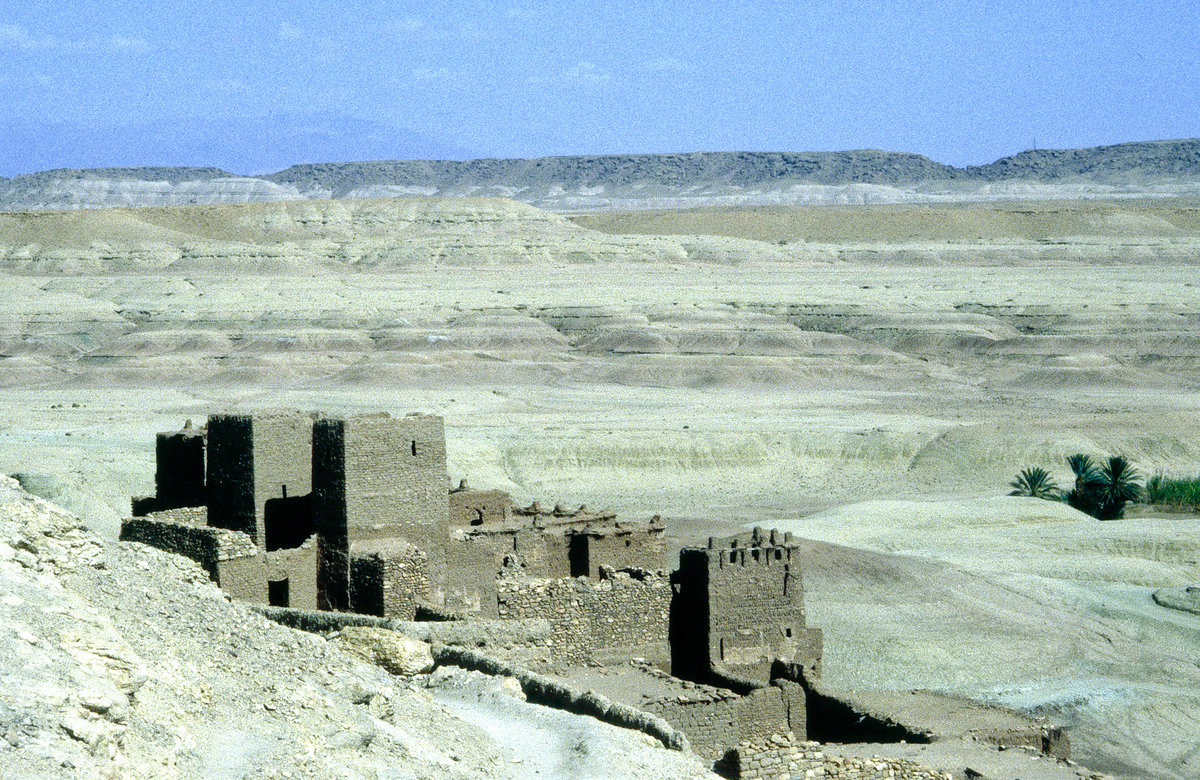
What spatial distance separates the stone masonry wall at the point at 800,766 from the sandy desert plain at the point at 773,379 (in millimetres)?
8806

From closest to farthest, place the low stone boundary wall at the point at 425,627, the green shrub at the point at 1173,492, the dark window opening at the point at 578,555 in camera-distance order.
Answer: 1. the low stone boundary wall at the point at 425,627
2. the dark window opening at the point at 578,555
3. the green shrub at the point at 1173,492

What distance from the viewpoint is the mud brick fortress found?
53.9ft

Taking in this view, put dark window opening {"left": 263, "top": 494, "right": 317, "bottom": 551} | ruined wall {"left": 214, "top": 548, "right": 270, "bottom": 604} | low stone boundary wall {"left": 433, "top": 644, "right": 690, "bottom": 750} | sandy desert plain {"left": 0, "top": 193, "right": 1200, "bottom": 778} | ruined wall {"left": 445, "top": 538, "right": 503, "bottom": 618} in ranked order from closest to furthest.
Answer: low stone boundary wall {"left": 433, "top": 644, "right": 690, "bottom": 750}, ruined wall {"left": 214, "top": 548, "right": 270, "bottom": 604}, ruined wall {"left": 445, "top": 538, "right": 503, "bottom": 618}, dark window opening {"left": 263, "top": 494, "right": 317, "bottom": 551}, sandy desert plain {"left": 0, "top": 193, "right": 1200, "bottom": 778}

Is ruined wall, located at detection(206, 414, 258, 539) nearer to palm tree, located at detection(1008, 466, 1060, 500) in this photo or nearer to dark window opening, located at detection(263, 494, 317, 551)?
dark window opening, located at detection(263, 494, 317, 551)

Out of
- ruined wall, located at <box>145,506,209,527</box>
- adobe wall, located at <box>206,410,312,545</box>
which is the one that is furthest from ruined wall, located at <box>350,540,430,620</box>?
ruined wall, located at <box>145,506,209,527</box>

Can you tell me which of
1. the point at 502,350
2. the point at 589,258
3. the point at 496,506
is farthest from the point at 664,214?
the point at 496,506

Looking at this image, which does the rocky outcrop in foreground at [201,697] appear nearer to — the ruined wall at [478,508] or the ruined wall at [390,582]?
the ruined wall at [390,582]

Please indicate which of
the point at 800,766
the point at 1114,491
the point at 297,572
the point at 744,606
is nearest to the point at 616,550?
the point at 744,606

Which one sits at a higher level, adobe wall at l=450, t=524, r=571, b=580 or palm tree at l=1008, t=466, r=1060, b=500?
adobe wall at l=450, t=524, r=571, b=580

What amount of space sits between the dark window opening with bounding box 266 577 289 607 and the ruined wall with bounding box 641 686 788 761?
4351 millimetres

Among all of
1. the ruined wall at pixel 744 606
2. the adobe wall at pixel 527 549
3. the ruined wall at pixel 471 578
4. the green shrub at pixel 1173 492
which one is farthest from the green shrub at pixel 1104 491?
the ruined wall at pixel 471 578

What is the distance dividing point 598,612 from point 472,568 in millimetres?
1443

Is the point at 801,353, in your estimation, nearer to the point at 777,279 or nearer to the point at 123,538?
the point at 777,279

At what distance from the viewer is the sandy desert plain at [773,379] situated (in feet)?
97.5
